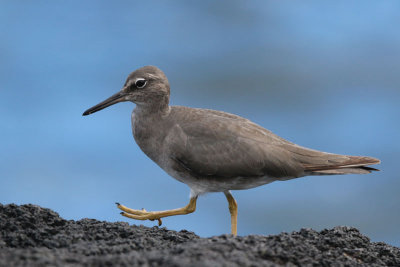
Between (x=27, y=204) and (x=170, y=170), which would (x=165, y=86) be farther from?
(x=27, y=204)

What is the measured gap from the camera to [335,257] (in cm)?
621

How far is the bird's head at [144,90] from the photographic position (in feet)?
27.6

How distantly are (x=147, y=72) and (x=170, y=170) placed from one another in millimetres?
1660

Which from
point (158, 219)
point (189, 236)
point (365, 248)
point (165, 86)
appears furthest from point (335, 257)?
point (165, 86)

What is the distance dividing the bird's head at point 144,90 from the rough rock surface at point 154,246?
83.7 inches

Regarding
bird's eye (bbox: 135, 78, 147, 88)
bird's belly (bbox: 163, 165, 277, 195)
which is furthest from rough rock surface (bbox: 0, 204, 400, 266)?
bird's eye (bbox: 135, 78, 147, 88)

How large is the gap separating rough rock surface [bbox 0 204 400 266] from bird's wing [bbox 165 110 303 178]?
3.68 feet

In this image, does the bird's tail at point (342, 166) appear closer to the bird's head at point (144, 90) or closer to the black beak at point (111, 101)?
Answer: the bird's head at point (144, 90)

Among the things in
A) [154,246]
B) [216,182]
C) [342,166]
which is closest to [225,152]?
[216,182]

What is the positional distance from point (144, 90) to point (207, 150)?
4.84 ft

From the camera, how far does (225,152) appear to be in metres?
7.98

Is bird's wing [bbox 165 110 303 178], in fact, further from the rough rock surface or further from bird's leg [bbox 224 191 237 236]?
the rough rock surface

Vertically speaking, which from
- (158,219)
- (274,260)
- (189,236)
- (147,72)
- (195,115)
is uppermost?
(147,72)

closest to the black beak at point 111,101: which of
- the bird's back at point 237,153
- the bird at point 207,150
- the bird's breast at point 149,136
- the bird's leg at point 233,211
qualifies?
the bird at point 207,150
